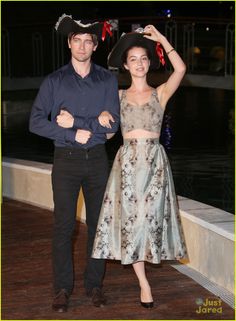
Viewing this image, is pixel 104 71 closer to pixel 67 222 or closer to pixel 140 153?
pixel 140 153

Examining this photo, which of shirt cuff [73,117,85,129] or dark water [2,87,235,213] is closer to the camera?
shirt cuff [73,117,85,129]

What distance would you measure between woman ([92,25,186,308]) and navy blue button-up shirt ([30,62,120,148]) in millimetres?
149

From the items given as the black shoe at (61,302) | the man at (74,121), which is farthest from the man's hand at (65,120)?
the black shoe at (61,302)

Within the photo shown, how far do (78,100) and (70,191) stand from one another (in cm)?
60

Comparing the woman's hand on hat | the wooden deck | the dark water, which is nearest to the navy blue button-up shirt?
the woman's hand on hat

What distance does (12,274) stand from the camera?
515 centimetres

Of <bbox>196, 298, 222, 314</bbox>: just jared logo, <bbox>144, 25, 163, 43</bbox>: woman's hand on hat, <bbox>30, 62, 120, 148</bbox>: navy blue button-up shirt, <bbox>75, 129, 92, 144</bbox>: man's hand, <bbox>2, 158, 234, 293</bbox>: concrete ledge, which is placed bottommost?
<bbox>196, 298, 222, 314</bbox>: just jared logo

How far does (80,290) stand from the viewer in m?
4.82

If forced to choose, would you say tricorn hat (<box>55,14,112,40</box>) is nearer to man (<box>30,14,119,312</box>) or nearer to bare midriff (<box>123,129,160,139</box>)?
man (<box>30,14,119,312</box>)

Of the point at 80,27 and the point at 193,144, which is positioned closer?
the point at 80,27

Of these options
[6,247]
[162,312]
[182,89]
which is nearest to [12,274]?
[6,247]

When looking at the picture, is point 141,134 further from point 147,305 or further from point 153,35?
point 147,305

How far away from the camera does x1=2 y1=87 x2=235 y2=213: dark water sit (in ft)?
28.3

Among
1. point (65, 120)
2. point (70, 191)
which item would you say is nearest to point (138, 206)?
point (70, 191)
